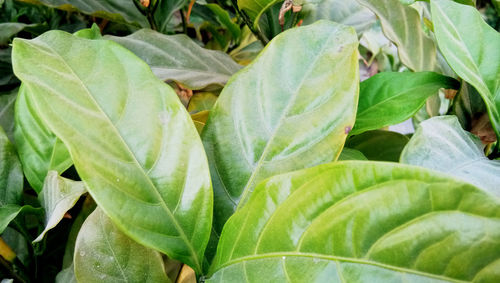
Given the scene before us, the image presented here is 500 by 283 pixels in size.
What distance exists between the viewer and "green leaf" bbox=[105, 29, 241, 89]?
0.57 metres

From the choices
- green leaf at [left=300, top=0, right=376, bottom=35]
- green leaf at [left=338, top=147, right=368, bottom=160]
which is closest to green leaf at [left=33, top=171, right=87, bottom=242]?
green leaf at [left=338, top=147, right=368, bottom=160]

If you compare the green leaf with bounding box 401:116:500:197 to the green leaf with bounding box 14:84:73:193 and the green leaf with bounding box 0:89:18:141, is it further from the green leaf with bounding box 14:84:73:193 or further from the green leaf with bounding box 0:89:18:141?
the green leaf with bounding box 0:89:18:141

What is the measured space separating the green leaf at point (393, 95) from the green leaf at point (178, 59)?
21 centimetres

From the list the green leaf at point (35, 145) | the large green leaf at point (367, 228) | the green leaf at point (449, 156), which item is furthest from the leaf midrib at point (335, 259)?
the green leaf at point (35, 145)

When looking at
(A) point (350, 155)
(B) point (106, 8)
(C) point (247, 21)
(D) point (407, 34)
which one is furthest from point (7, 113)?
(D) point (407, 34)

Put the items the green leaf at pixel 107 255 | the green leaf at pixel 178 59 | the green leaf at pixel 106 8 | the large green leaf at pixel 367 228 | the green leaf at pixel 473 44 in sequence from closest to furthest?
the large green leaf at pixel 367 228 < the green leaf at pixel 107 255 < the green leaf at pixel 473 44 < the green leaf at pixel 178 59 < the green leaf at pixel 106 8

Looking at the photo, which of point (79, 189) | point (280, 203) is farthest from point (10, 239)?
point (280, 203)

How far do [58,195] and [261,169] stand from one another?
0.63 feet

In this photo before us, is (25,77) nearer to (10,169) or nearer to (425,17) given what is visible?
(10,169)

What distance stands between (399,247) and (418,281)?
21 millimetres

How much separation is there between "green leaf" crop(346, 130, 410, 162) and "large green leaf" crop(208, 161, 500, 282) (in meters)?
0.30

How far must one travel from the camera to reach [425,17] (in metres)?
0.72

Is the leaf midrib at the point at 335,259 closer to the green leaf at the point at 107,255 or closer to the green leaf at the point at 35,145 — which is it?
the green leaf at the point at 107,255

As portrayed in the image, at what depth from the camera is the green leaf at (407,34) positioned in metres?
0.57
